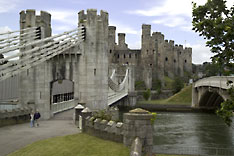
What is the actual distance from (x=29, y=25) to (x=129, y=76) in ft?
139

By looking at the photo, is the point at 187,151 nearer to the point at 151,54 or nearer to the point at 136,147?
the point at 136,147

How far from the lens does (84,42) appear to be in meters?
24.7

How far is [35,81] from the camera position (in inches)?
939

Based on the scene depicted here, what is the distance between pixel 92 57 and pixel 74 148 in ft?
42.0

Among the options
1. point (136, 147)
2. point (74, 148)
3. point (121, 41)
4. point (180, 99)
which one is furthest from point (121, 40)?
point (136, 147)

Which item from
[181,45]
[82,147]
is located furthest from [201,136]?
[181,45]

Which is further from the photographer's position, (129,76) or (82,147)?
(129,76)

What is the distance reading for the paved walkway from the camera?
532 inches

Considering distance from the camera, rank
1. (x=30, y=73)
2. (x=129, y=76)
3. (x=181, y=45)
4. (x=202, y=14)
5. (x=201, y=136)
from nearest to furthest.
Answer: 1. (x=202, y=14)
2. (x=30, y=73)
3. (x=201, y=136)
4. (x=129, y=76)
5. (x=181, y=45)

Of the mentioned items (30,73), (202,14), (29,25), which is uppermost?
(29,25)

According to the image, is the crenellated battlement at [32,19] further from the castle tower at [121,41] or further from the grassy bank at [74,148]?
the castle tower at [121,41]

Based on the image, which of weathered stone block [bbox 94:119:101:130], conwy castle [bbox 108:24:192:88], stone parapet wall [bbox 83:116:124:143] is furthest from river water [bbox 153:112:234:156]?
conwy castle [bbox 108:24:192:88]

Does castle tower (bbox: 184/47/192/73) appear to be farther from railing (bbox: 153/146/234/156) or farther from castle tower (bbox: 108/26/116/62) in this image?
railing (bbox: 153/146/234/156)

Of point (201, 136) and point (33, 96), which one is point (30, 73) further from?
point (201, 136)
